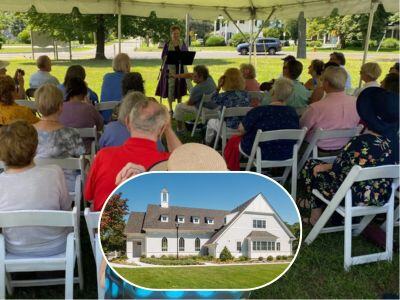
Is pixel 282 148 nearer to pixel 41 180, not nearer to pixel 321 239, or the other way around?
pixel 321 239

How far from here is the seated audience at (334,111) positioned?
12.9 ft

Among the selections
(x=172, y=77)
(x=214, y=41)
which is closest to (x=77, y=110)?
(x=172, y=77)

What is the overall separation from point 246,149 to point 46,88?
1774 mm

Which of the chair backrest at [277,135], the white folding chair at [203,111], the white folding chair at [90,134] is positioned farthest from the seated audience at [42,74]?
the chair backrest at [277,135]

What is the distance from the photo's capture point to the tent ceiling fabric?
6.59 m

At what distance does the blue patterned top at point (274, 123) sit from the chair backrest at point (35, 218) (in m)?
2.15

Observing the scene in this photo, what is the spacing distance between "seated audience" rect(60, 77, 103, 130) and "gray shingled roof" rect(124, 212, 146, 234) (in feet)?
9.44

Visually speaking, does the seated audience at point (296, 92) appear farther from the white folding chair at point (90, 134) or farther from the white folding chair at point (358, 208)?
the white folding chair at point (90, 134)

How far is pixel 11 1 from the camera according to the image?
21.5ft

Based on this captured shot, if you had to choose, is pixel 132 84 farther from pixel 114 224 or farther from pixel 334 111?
pixel 114 224

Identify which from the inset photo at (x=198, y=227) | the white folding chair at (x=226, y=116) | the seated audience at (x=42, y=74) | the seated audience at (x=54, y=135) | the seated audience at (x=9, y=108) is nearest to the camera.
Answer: the inset photo at (x=198, y=227)

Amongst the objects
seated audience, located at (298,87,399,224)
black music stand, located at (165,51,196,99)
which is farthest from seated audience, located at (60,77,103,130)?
black music stand, located at (165,51,196,99)

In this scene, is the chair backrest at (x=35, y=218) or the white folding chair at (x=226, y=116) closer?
the chair backrest at (x=35, y=218)

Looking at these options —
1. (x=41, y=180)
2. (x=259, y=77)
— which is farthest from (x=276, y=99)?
(x=259, y=77)
